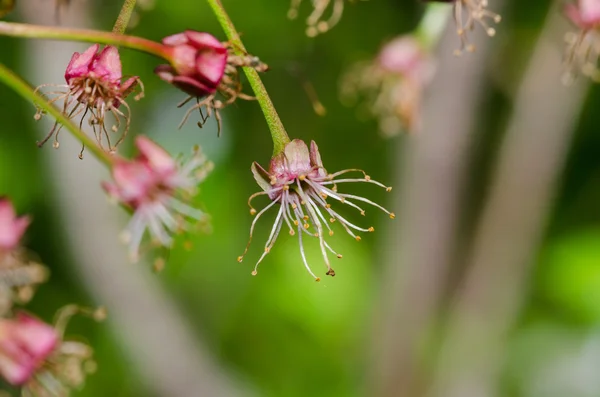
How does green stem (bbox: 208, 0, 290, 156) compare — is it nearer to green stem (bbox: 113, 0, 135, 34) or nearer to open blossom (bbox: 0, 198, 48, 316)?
green stem (bbox: 113, 0, 135, 34)

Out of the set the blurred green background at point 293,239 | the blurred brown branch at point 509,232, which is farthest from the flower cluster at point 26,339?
the blurred brown branch at point 509,232

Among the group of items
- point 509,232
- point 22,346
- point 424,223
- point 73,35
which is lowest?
point 22,346

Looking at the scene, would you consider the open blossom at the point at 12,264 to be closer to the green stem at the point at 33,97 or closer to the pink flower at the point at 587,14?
the green stem at the point at 33,97

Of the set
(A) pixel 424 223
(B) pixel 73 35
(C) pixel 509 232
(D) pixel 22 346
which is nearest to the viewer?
(B) pixel 73 35

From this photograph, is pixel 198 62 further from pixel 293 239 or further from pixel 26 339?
pixel 293 239

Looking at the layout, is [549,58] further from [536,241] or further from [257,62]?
[257,62]

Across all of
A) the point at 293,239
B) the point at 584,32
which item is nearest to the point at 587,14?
the point at 584,32
